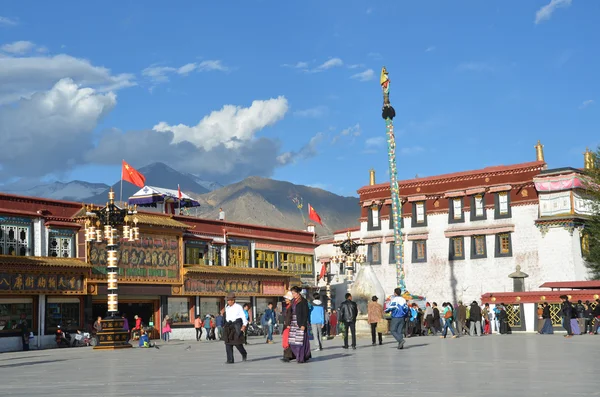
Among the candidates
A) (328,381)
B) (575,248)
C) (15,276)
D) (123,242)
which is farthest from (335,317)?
(328,381)

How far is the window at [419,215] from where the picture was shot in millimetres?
60312

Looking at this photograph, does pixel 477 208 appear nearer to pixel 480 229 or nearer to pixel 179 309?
pixel 480 229

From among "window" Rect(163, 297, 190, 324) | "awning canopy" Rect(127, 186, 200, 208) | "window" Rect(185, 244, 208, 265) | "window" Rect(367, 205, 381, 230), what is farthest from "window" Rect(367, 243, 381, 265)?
"window" Rect(163, 297, 190, 324)

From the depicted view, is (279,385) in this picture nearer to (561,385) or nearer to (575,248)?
(561,385)

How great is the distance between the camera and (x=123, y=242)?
40219mm

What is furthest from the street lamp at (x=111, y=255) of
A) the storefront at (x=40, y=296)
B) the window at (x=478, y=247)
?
the window at (x=478, y=247)

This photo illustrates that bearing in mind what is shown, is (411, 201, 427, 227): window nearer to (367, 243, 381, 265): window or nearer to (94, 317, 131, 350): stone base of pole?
(367, 243, 381, 265): window

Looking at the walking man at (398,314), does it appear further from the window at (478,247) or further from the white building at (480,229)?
the window at (478,247)

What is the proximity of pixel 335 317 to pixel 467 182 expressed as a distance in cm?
2359

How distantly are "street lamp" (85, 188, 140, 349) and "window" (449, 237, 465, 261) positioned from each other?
31590mm

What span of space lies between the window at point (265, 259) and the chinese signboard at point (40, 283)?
1647 centimetres

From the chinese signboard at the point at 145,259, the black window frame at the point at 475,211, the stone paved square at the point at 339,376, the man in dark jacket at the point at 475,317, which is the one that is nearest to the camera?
the stone paved square at the point at 339,376

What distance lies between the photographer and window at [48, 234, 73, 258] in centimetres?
3722

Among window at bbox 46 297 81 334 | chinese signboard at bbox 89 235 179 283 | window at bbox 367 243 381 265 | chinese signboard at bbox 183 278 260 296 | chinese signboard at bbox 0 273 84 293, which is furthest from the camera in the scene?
window at bbox 367 243 381 265
